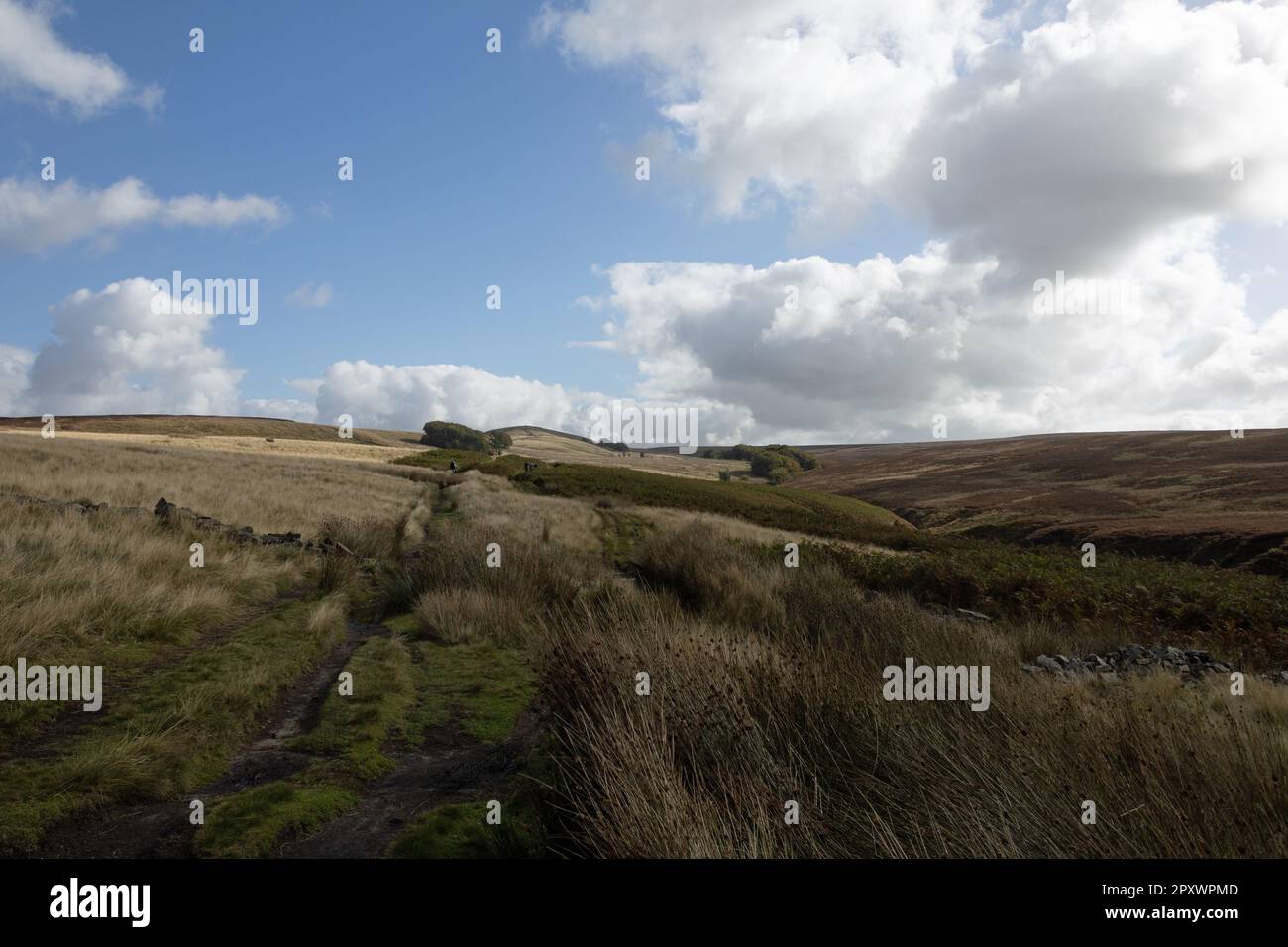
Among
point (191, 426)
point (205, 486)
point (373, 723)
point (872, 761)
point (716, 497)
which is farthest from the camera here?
point (191, 426)

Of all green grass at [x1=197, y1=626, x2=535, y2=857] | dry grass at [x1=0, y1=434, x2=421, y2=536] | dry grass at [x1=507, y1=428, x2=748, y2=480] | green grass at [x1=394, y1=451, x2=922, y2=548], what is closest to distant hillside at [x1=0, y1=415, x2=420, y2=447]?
dry grass at [x1=507, y1=428, x2=748, y2=480]

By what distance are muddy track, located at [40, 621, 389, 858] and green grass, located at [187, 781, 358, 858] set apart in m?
0.13

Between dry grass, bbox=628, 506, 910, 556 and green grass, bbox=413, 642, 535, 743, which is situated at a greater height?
dry grass, bbox=628, 506, 910, 556

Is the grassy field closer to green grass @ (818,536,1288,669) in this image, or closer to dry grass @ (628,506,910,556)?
green grass @ (818,536,1288,669)

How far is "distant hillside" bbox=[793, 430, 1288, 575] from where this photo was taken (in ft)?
96.8

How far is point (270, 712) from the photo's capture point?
6.54 meters

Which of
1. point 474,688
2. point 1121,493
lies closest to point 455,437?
point 1121,493

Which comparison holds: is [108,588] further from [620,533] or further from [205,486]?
[620,533]

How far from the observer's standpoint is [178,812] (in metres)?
4.43

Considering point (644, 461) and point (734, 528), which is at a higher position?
point (644, 461)

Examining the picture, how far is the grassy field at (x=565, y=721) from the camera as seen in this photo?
3.62 metres

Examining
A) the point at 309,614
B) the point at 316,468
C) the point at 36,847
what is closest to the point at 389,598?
the point at 309,614

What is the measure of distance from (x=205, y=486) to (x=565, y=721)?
76.0ft

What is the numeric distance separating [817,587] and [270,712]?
824 cm
